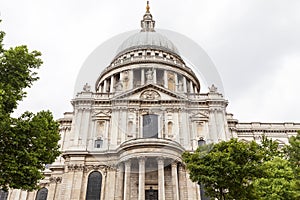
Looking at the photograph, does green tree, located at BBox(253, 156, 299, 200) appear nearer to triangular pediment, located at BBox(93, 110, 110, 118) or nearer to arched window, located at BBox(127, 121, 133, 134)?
arched window, located at BBox(127, 121, 133, 134)

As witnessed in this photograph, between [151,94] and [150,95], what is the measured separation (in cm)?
18

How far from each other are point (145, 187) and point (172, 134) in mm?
7274

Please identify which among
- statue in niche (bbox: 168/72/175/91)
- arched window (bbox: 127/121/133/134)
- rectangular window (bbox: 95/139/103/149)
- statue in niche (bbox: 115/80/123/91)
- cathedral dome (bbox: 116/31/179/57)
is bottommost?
rectangular window (bbox: 95/139/103/149)

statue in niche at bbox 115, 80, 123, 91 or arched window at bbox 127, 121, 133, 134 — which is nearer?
arched window at bbox 127, 121, 133, 134

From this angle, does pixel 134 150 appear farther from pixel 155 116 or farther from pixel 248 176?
pixel 248 176

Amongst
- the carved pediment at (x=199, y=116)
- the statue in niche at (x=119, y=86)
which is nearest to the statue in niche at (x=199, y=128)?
the carved pediment at (x=199, y=116)

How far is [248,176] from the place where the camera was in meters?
16.7

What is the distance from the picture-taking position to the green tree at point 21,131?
1194 centimetres

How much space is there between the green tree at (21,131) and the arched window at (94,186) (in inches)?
589

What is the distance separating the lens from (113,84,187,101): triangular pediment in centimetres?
3350

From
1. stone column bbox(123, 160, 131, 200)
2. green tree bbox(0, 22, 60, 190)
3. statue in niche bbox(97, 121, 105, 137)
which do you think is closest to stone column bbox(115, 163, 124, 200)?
stone column bbox(123, 160, 131, 200)

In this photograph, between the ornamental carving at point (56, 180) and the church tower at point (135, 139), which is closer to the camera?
the church tower at point (135, 139)

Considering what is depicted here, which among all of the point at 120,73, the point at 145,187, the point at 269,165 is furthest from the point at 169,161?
the point at 120,73

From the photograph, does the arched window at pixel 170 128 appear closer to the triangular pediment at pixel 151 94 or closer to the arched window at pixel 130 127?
the triangular pediment at pixel 151 94
